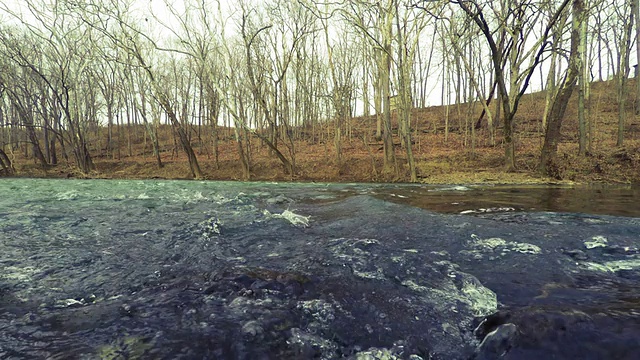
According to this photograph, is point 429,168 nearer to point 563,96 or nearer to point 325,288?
point 563,96

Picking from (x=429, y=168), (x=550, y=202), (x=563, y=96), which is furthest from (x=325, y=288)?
(x=429, y=168)

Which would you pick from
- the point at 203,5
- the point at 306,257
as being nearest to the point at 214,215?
the point at 306,257

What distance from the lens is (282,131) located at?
27.5 metres

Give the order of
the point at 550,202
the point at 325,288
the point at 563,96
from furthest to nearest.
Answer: the point at 563,96, the point at 550,202, the point at 325,288

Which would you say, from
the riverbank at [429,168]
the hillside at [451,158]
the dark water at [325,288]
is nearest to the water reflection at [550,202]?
the dark water at [325,288]

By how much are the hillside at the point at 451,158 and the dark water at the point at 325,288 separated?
7454mm

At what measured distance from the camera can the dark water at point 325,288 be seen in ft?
5.75

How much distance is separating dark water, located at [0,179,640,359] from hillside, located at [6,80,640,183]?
7.45m

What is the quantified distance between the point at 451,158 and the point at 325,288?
48.2ft

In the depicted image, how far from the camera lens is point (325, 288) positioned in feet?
8.21

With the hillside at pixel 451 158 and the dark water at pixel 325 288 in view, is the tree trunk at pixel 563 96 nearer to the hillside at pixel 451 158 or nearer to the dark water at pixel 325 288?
the hillside at pixel 451 158

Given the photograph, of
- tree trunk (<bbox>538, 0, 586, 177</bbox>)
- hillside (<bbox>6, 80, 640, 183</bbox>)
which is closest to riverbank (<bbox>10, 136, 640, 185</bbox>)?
hillside (<bbox>6, 80, 640, 183</bbox>)

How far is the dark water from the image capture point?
1.75 metres

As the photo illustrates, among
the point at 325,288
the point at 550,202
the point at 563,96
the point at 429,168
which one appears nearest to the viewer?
the point at 325,288
